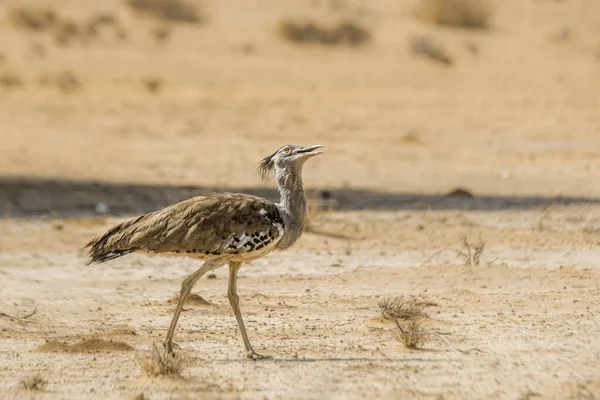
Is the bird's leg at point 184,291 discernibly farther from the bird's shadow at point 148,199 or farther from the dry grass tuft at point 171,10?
the dry grass tuft at point 171,10

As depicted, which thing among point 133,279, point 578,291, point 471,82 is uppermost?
point 471,82

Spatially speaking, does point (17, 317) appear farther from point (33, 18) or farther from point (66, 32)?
point (33, 18)

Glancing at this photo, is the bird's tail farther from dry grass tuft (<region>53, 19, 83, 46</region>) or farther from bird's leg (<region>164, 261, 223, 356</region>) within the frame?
dry grass tuft (<region>53, 19, 83, 46</region>)

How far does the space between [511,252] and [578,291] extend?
2.01m

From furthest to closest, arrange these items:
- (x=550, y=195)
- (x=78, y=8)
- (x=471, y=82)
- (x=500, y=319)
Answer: (x=78, y=8), (x=471, y=82), (x=550, y=195), (x=500, y=319)

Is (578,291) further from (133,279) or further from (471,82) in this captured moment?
(471,82)

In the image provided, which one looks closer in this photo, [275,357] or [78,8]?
[275,357]

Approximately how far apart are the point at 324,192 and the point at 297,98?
11157 mm

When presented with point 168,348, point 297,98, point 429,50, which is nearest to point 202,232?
point 168,348

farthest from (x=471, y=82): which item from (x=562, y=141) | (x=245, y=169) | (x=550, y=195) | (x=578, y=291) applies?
(x=578, y=291)

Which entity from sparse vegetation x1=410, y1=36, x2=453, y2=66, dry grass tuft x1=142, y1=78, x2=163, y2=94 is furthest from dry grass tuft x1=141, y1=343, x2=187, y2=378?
sparse vegetation x1=410, y1=36, x2=453, y2=66

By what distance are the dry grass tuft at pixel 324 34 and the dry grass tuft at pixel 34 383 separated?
1024 inches

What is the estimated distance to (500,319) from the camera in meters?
8.97

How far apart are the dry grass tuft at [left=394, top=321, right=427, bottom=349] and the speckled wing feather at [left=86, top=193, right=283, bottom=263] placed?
3.49 ft
